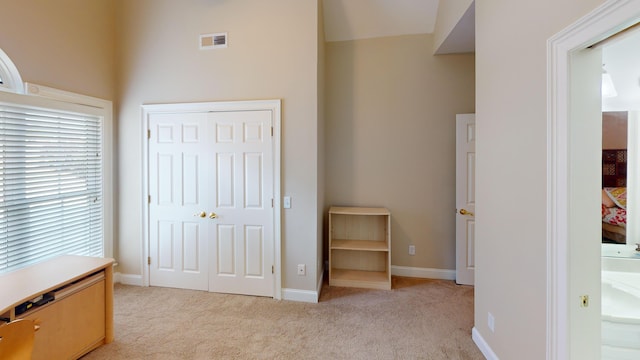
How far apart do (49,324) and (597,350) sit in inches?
132

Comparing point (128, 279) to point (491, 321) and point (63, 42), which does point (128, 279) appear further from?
point (491, 321)

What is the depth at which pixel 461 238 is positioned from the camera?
3.46 meters

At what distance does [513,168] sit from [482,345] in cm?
148

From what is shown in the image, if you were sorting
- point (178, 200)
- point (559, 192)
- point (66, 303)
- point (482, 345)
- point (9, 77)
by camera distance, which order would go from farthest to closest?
point (178, 200) < point (9, 77) < point (482, 345) < point (66, 303) < point (559, 192)

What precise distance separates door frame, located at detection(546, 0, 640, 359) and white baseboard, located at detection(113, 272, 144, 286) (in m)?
4.05

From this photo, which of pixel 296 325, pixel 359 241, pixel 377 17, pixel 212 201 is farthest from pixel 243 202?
pixel 377 17

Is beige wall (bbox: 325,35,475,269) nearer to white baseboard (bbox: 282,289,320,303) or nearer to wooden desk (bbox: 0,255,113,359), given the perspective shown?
white baseboard (bbox: 282,289,320,303)

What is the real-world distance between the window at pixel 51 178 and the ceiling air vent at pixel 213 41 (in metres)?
1.41

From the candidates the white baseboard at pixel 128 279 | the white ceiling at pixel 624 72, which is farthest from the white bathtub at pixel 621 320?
the white baseboard at pixel 128 279

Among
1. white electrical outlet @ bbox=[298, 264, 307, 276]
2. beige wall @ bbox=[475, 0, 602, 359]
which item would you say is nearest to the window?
white electrical outlet @ bbox=[298, 264, 307, 276]

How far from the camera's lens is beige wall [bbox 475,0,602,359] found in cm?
152

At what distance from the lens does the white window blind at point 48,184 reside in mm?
2469

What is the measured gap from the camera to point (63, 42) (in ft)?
9.37

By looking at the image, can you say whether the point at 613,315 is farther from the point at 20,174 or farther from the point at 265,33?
the point at 20,174
